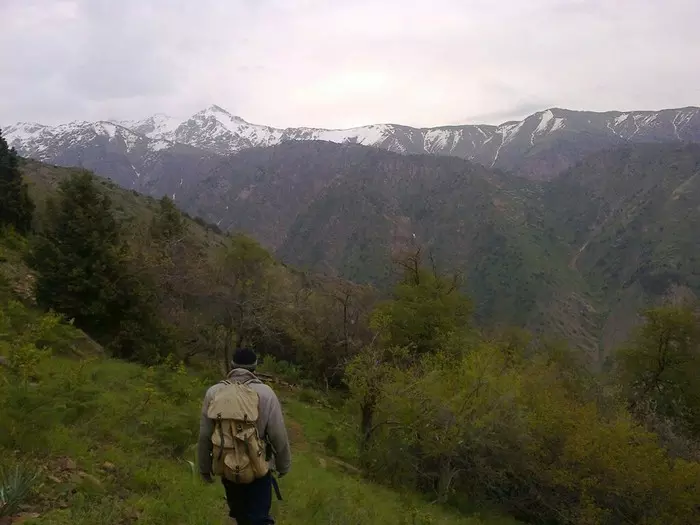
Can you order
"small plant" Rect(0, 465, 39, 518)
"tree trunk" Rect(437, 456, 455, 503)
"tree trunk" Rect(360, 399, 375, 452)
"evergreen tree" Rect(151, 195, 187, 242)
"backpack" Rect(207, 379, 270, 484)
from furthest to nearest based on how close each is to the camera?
"evergreen tree" Rect(151, 195, 187, 242) → "tree trunk" Rect(360, 399, 375, 452) → "tree trunk" Rect(437, 456, 455, 503) → "small plant" Rect(0, 465, 39, 518) → "backpack" Rect(207, 379, 270, 484)

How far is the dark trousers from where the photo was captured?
5.12 m

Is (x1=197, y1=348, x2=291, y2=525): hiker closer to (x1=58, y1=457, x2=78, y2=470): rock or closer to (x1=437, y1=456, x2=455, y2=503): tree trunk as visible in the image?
(x1=58, y1=457, x2=78, y2=470): rock

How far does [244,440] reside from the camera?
189 inches

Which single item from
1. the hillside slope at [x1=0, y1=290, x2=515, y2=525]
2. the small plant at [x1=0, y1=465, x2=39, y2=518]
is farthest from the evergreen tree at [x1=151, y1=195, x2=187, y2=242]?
the small plant at [x1=0, y1=465, x2=39, y2=518]

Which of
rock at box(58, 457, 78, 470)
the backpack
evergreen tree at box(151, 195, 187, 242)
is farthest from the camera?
evergreen tree at box(151, 195, 187, 242)

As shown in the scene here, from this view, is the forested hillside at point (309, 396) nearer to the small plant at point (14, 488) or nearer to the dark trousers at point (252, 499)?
the small plant at point (14, 488)

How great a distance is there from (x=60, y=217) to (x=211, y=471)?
18092 millimetres

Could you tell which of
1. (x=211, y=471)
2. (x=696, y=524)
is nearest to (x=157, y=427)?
(x=211, y=471)

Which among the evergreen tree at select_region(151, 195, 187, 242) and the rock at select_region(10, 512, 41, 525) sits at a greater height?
the evergreen tree at select_region(151, 195, 187, 242)

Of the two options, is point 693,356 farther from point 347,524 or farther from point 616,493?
point 347,524

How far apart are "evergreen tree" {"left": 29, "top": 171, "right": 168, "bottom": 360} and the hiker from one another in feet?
52.2

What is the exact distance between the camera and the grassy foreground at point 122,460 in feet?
21.3

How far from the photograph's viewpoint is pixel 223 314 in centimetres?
2730

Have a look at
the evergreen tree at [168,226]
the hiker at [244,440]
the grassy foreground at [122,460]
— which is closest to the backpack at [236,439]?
the hiker at [244,440]
